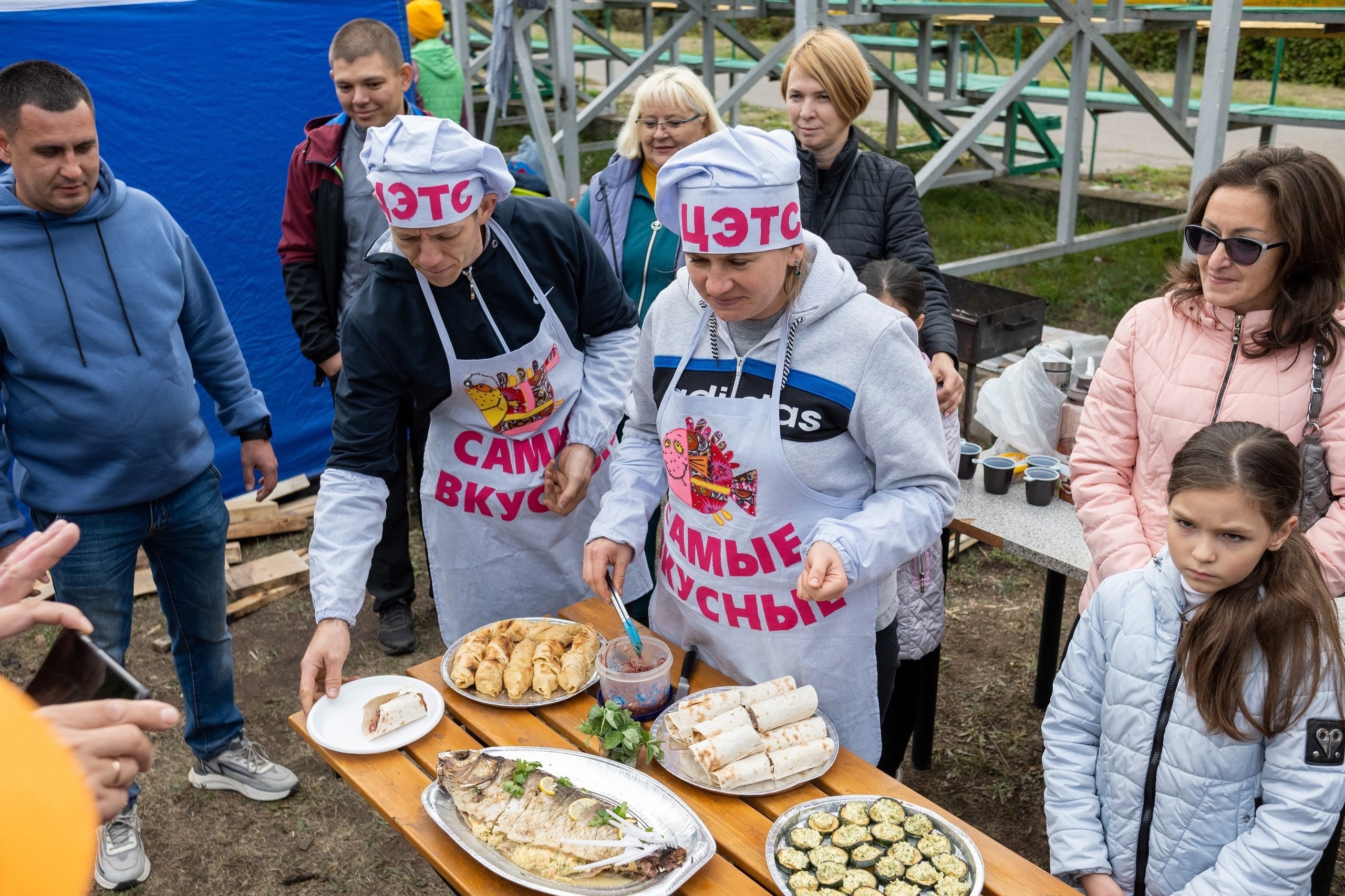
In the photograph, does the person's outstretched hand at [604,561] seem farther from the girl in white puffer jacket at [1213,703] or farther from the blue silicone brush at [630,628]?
the girl in white puffer jacket at [1213,703]

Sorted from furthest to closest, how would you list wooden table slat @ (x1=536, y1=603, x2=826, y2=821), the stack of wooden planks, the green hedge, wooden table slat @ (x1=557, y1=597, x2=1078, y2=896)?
the green hedge, the stack of wooden planks, wooden table slat @ (x1=536, y1=603, x2=826, y2=821), wooden table slat @ (x1=557, y1=597, x2=1078, y2=896)

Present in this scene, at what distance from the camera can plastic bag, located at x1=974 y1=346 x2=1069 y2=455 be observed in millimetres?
3746

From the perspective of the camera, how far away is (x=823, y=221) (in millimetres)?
3713

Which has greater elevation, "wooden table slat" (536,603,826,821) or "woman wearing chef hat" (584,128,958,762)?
"woman wearing chef hat" (584,128,958,762)

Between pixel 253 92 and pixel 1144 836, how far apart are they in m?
5.11

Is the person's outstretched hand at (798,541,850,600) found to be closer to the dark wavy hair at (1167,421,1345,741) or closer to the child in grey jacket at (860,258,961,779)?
the dark wavy hair at (1167,421,1345,741)

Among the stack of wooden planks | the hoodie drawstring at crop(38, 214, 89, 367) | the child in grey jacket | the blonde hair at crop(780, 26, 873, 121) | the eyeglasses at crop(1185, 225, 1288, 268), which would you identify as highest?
the blonde hair at crop(780, 26, 873, 121)

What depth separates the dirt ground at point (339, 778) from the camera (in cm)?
345

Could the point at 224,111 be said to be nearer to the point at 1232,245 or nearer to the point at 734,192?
the point at 734,192

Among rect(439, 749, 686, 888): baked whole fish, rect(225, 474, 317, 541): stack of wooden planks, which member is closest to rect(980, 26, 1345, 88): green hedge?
rect(225, 474, 317, 541): stack of wooden planks

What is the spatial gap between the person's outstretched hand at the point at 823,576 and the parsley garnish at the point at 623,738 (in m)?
0.43

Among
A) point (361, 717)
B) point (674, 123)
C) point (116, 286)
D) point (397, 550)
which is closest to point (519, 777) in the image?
point (361, 717)

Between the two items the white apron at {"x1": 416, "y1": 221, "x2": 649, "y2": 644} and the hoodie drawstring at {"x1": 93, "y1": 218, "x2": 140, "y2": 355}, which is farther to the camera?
the hoodie drawstring at {"x1": 93, "y1": 218, "x2": 140, "y2": 355}

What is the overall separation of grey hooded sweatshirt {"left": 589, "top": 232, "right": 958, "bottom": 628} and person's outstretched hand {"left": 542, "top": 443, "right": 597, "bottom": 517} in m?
0.66
